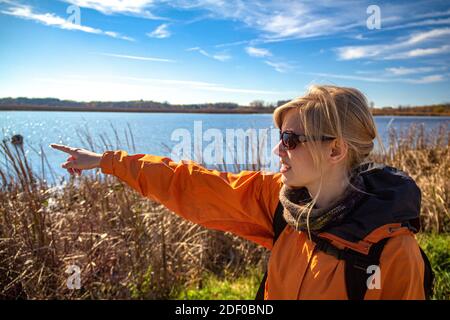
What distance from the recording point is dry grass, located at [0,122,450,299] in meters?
3.64

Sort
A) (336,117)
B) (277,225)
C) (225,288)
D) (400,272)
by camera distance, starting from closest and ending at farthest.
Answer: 1. (400,272)
2. (336,117)
3. (277,225)
4. (225,288)

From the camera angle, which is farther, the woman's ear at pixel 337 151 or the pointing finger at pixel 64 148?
the pointing finger at pixel 64 148

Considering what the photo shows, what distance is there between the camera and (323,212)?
1.78m

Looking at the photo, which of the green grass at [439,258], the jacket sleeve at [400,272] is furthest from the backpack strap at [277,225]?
the green grass at [439,258]

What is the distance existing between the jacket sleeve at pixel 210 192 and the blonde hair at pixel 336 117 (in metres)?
0.36

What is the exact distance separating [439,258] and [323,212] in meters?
3.58

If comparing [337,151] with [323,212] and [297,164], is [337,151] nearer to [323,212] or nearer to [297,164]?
[297,164]

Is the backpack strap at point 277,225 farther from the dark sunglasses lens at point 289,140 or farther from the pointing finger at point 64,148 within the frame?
the pointing finger at point 64,148

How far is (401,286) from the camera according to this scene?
1525 mm

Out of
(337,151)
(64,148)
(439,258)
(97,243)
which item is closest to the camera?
(337,151)

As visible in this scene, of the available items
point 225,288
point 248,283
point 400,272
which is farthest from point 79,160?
point 248,283

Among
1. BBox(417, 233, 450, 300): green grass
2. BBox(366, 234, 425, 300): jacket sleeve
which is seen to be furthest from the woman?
BBox(417, 233, 450, 300): green grass

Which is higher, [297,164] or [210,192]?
[297,164]

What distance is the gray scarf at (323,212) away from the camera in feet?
5.74
